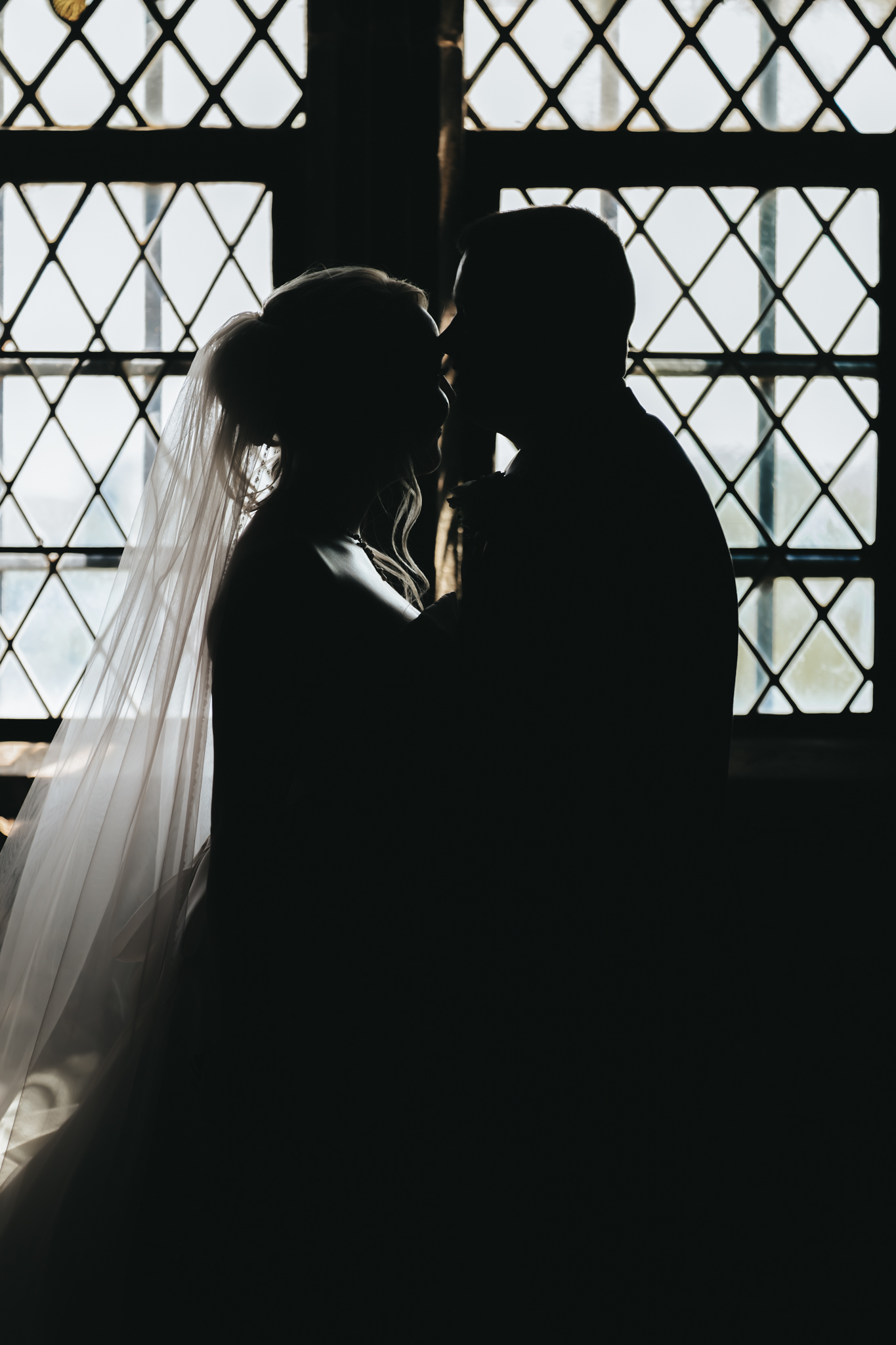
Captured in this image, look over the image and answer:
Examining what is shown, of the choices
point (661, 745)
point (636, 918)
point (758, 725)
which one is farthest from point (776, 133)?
point (636, 918)

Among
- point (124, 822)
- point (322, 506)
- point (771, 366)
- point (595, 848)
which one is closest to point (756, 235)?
point (771, 366)

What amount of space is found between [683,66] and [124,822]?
2.21 m

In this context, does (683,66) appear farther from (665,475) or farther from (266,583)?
(266,583)

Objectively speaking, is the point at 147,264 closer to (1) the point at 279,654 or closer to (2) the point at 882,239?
(1) the point at 279,654

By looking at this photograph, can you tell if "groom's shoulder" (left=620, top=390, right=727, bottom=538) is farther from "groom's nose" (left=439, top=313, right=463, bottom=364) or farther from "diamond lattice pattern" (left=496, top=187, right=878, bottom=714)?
"diamond lattice pattern" (left=496, top=187, right=878, bottom=714)

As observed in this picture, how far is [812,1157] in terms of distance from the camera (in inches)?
75.5

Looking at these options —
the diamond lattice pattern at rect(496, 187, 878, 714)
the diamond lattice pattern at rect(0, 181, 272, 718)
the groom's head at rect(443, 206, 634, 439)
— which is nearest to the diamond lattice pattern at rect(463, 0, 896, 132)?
the diamond lattice pattern at rect(496, 187, 878, 714)

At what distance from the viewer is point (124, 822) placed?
1.33 metres

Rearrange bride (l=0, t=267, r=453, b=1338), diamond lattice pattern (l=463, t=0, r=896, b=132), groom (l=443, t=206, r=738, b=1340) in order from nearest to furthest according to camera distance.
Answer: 1. groom (l=443, t=206, r=738, b=1340)
2. bride (l=0, t=267, r=453, b=1338)
3. diamond lattice pattern (l=463, t=0, r=896, b=132)

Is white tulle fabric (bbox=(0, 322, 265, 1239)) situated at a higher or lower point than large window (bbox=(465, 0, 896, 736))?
lower

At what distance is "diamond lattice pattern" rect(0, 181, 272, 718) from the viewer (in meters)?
2.11

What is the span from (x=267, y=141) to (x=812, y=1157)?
2.75 m

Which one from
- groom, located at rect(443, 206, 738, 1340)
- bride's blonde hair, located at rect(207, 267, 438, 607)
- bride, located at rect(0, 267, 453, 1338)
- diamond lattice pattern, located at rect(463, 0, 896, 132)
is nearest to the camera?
groom, located at rect(443, 206, 738, 1340)

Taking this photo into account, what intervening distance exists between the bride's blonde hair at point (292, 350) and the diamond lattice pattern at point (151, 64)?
3.77 ft
